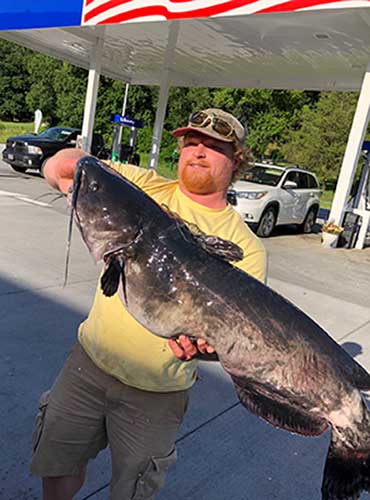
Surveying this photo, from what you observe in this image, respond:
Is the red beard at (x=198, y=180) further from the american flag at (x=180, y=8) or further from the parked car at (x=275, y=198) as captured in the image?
the parked car at (x=275, y=198)

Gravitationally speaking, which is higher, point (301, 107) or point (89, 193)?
point (301, 107)

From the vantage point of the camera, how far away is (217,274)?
5.52ft

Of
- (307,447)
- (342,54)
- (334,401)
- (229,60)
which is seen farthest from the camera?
(229,60)

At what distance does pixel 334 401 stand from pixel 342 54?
12191 mm

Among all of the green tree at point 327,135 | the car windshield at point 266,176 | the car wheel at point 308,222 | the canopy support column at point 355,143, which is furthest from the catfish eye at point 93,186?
the green tree at point 327,135

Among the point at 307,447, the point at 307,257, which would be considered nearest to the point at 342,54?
the point at 307,257

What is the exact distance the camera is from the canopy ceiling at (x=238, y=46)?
31.4 ft

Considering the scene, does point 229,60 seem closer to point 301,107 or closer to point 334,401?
point 334,401

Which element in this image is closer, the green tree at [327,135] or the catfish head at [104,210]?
the catfish head at [104,210]

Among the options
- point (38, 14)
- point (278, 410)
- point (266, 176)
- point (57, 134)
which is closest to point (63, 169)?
point (278, 410)

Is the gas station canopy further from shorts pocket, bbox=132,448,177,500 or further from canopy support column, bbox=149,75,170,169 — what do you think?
shorts pocket, bbox=132,448,177,500

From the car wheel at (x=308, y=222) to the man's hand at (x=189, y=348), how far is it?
11466mm

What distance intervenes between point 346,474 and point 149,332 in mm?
859

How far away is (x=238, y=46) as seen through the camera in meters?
12.5
